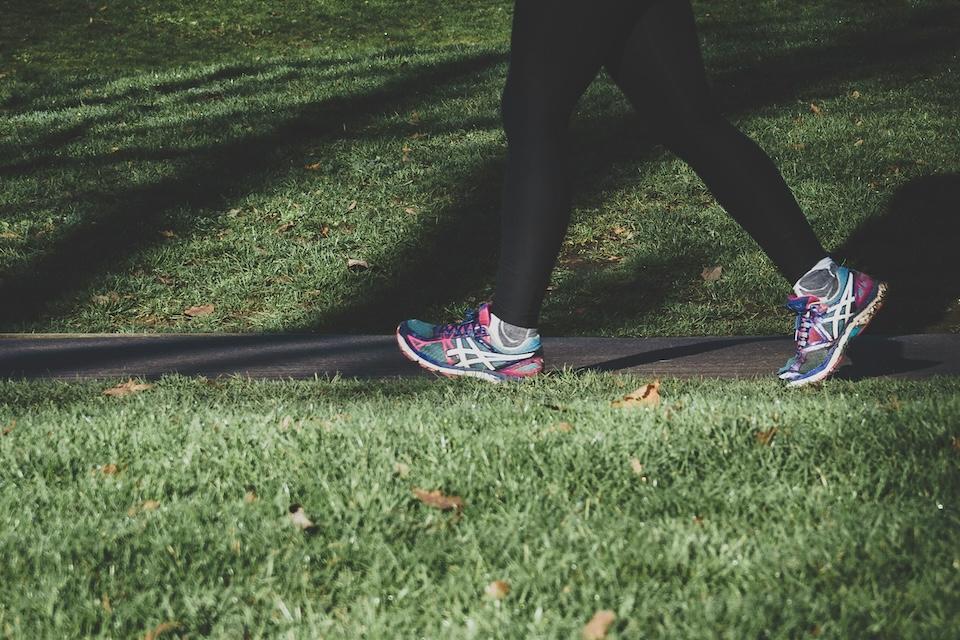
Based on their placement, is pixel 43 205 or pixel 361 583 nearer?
pixel 361 583

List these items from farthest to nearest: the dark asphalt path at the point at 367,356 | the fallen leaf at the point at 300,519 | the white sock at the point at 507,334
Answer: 1. the dark asphalt path at the point at 367,356
2. the white sock at the point at 507,334
3. the fallen leaf at the point at 300,519

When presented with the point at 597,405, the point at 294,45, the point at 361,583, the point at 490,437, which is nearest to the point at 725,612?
the point at 361,583

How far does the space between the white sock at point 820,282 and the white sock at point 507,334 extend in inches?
32.0

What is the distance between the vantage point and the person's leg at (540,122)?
9.34 feet

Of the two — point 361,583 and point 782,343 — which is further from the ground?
point 361,583

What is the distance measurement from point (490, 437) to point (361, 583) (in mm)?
726

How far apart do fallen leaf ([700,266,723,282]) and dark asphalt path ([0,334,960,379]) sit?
4.60 feet

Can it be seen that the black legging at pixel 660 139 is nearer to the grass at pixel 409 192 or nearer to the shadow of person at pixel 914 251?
the grass at pixel 409 192

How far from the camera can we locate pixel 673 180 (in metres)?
7.13

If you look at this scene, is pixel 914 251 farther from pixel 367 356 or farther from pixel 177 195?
pixel 177 195

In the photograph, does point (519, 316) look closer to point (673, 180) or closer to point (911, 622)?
point (911, 622)

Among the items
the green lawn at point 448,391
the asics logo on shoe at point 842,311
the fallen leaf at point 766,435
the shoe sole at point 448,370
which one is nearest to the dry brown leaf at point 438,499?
the green lawn at point 448,391

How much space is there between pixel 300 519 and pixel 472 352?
4.13ft

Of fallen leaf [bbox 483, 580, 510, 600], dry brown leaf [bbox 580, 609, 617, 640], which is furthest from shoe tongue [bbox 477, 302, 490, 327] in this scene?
dry brown leaf [bbox 580, 609, 617, 640]
